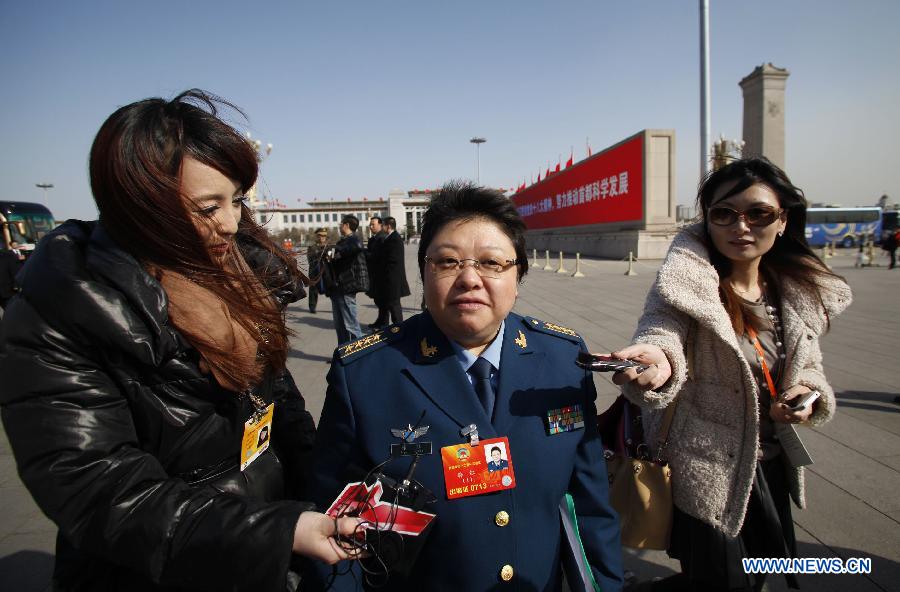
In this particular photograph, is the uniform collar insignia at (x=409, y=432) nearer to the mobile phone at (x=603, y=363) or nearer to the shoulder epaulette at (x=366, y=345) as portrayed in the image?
the shoulder epaulette at (x=366, y=345)

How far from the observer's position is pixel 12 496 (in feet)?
10.3

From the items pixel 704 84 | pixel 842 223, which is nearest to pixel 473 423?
pixel 704 84

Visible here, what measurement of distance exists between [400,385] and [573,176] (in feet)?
82.3

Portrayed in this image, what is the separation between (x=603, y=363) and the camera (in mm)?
1314

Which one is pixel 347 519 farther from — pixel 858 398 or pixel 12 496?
pixel 858 398

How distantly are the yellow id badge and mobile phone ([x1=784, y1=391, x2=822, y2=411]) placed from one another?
5.65 ft

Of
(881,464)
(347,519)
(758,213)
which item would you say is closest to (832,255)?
(881,464)

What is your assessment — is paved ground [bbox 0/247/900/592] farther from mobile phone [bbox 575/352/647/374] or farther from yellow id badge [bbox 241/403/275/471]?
yellow id badge [bbox 241/403/275/471]

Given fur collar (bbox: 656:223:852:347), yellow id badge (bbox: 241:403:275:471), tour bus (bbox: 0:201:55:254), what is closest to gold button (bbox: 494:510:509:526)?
yellow id badge (bbox: 241:403:275:471)

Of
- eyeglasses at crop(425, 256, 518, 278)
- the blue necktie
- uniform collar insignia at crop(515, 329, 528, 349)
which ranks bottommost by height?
the blue necktie

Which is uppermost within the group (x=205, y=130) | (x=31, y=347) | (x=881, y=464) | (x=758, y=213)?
(x=205, y=130)

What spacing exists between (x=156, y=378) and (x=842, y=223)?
112 feet

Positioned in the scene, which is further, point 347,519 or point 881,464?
point 881,464

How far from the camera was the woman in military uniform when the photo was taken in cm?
134
